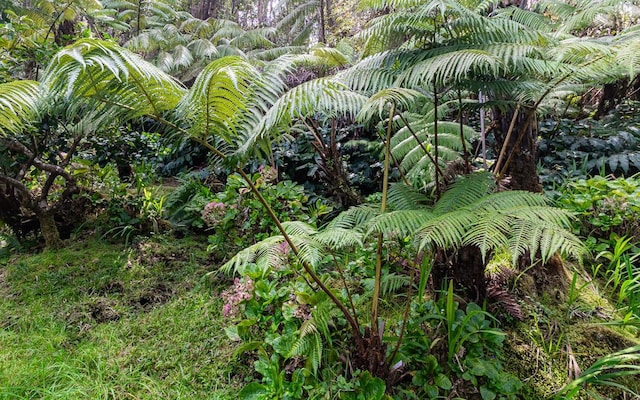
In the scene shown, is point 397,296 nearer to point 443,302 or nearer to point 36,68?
point 443,302

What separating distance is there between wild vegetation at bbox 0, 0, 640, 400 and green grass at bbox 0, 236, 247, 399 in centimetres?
1

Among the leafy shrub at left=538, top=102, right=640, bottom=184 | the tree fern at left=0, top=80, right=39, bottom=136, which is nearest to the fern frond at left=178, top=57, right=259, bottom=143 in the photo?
the tree fern at left=0, top=80, right=39, bottom=136

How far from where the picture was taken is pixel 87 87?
0.99 m

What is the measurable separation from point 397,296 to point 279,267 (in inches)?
25.2

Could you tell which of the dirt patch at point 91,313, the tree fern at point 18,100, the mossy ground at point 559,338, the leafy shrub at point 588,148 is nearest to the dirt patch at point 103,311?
the dirt patch at point 91,313

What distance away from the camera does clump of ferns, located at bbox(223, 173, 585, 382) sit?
93 cm

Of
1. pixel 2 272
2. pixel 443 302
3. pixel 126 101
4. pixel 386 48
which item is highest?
pixel 386 48

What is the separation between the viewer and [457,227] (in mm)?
979

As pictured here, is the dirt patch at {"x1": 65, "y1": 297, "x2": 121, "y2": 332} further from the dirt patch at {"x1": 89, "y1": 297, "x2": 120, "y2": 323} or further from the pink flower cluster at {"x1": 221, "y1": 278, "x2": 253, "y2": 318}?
the pink flower cluster at {"x1": 221, "y1": 278, "x2": 253, "y2": 318}

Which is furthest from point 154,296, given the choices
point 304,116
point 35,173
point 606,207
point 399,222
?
point 606,207

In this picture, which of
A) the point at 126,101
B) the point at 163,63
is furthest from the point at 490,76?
the point at 163,63

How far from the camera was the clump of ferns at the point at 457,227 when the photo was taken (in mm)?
928

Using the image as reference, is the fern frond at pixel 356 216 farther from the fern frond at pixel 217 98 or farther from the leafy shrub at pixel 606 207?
the leafy shrub at pixel 606 207

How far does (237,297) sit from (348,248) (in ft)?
3.01
